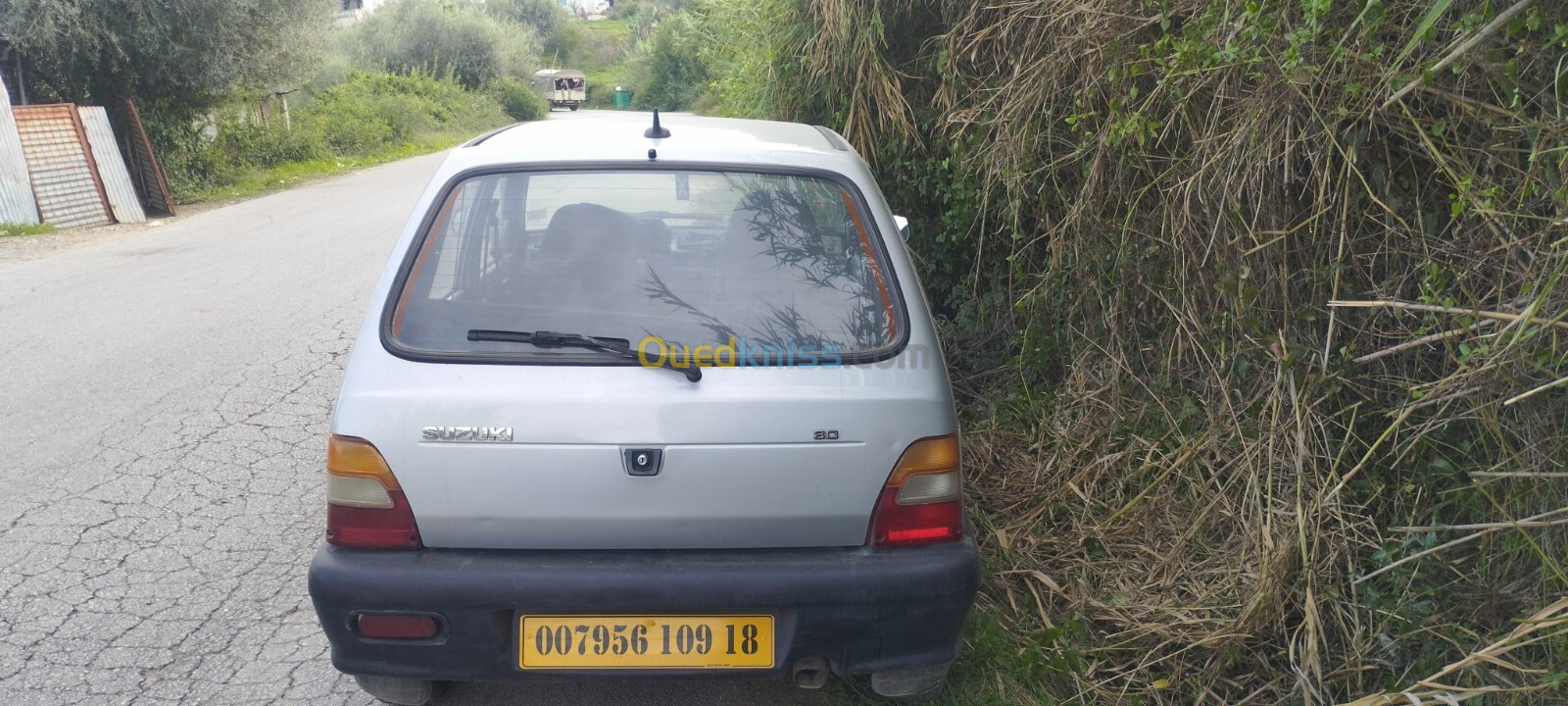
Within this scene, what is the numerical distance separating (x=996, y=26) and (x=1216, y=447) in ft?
6.75

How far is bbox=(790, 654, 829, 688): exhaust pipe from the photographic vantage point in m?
2.59

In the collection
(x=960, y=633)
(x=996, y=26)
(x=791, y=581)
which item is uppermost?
(x=996, y=26)

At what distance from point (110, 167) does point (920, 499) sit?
49.3 feet

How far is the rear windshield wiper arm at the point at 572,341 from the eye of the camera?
2.58 m

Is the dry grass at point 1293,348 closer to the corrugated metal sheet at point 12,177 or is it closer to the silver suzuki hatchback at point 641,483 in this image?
the silver suzuki hatchback at point 641,483

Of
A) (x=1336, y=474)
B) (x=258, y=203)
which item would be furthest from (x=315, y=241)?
(x=1336, y=474)

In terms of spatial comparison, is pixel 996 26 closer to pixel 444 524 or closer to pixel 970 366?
pixel 970 366

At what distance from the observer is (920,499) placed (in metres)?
2.64

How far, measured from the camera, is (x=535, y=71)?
50.4 m

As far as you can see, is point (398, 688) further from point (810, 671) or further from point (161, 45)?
point (161, 45)

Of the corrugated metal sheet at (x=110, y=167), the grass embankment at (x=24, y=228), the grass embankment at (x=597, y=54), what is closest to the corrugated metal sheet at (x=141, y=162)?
the corrugated metal sheet at (x=110, y=167)

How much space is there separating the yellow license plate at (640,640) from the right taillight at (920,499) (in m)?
0.37

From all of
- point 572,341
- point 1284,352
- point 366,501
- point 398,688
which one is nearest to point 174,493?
point 398,688

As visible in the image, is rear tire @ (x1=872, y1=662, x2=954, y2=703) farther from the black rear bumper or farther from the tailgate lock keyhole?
the tailgate lock keyhole
